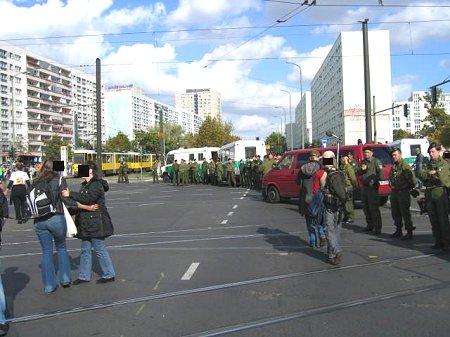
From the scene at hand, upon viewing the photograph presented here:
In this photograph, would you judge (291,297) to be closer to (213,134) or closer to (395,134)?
(213,134)

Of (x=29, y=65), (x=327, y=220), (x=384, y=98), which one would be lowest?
(x=327, y=220)

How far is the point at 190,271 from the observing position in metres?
8.49

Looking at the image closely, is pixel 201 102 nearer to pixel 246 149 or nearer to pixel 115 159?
pixel 115 159

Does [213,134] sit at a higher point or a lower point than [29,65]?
lower

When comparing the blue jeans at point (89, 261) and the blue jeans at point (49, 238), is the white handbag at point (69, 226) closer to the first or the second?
the blue jeans at point (49, 238)

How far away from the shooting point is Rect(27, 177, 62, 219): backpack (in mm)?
6984

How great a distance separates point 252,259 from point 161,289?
2431 mm

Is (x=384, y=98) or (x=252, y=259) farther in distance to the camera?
(x=384, y=98)

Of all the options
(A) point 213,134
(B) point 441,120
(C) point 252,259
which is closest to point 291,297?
(C) point 252,259

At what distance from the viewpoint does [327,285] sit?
7363 millimetres

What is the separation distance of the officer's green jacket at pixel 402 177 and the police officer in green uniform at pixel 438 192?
1040mm

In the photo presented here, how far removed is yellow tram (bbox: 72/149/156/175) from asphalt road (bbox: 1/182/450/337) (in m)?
44.8

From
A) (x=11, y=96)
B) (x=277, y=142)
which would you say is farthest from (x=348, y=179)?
(x=11, y=96)

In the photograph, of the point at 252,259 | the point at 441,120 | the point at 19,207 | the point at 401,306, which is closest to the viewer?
the point at 401,306
